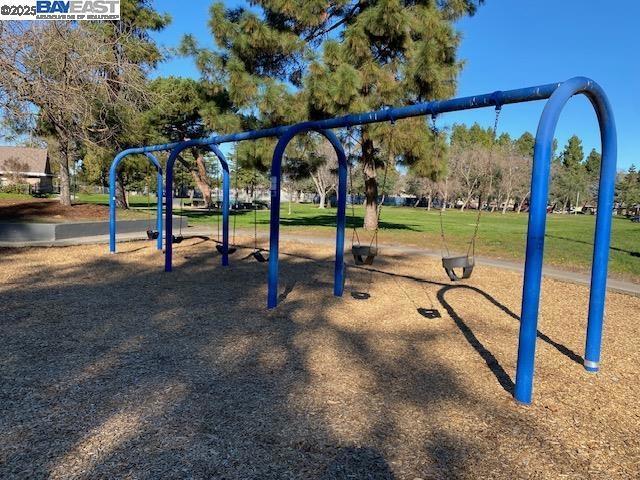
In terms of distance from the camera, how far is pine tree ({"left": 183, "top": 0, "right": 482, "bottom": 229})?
1323 cm

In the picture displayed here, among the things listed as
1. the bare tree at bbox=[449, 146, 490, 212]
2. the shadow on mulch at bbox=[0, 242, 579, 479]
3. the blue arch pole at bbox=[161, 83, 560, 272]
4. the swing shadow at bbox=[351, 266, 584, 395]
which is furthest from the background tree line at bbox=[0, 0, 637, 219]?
the bare tree at bbox=[449, 146, 490, 212]

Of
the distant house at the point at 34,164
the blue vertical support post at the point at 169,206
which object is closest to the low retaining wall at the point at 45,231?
the blue vertical support post at the point at 169,206

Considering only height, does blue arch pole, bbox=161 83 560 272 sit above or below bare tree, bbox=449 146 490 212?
below

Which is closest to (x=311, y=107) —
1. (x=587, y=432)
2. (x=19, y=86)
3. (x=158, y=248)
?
(x=158, y=248)

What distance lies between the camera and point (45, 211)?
47.8 ft

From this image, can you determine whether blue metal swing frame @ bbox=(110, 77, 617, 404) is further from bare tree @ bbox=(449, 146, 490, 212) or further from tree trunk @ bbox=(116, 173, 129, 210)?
bare tree @ bbox=(449, 146, 490, 212)

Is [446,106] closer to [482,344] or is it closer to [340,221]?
[482,344]

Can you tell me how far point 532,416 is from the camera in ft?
10.5

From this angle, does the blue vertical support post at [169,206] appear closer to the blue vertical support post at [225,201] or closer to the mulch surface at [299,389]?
the blue vertical support post at [225,201]

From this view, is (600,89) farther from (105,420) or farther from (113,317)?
(113,317)

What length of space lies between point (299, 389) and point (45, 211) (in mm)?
14158

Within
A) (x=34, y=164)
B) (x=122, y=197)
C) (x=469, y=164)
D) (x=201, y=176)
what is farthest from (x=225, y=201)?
(x=34, y=164)

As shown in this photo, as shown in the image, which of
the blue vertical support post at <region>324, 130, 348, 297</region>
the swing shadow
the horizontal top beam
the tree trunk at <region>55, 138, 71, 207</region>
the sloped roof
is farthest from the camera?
the sloped roof

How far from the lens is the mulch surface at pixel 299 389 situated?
2539 millimetres
